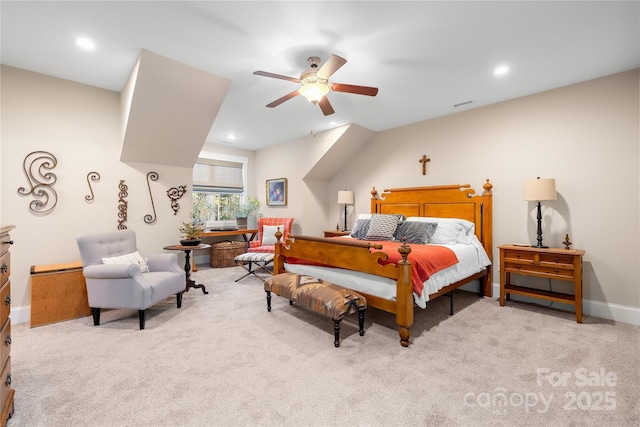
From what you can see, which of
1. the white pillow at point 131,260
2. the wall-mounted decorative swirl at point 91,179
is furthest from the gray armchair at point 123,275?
the wall-mounted decorative swirl at point 91,179

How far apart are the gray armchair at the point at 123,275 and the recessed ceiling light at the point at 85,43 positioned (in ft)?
6.10

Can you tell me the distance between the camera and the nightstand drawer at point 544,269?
2.98m

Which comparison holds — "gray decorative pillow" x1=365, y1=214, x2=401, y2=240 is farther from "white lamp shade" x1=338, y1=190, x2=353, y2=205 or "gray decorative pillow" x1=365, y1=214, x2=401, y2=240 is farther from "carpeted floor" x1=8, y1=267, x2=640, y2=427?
"white lamp shade" x1=338, y1=190, x2=353, y2=205

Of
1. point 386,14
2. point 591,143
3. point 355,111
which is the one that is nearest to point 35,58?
point 386,14

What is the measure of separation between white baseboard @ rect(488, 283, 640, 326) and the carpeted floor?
0.16m

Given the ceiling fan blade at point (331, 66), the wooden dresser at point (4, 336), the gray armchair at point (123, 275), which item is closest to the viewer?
the wooden dresser at point (4, 336)

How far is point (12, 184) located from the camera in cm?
290

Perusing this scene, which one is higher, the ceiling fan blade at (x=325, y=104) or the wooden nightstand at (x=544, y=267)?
the ceiling fan blade at (x=325, y=104)

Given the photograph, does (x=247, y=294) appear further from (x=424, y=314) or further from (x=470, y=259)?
(x=470, y=259)

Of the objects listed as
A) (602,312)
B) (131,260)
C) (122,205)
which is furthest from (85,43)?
(602,312)

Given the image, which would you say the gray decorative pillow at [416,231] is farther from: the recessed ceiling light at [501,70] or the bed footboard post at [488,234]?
the recessed ceiling light at [501,70]

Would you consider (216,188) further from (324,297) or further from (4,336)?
(4,336)

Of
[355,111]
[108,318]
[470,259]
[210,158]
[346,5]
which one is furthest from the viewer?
[210,158]

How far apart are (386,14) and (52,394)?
349 cm
